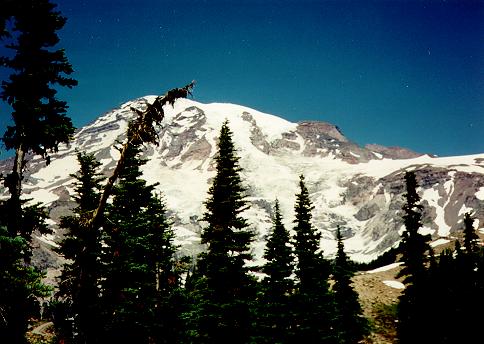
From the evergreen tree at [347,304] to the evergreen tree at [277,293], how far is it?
13375mm

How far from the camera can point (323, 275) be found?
113 feet

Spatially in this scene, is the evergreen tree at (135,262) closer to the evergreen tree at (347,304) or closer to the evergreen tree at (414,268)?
the evergreen tree at (414,268)

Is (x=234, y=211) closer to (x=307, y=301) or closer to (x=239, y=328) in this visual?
(x=239, y=328)

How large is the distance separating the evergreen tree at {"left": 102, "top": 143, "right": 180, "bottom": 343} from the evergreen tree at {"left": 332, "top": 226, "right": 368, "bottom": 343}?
24.0 m

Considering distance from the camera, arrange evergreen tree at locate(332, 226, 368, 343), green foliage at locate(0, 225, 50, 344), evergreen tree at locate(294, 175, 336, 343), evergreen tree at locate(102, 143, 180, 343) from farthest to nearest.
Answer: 1. evergreen tree at locate(332, 226, 368, 343)
2. evergreen tree at locate(294, 175, 336, 343)
3. evergreen tree at locate(102, 143, 180, 343)
4. green foliage at locate(0, 225, 50, 344)

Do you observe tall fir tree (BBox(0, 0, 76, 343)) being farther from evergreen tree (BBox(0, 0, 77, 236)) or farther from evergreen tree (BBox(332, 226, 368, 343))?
evergreen tree (BBox(332, 226, 368, 343))

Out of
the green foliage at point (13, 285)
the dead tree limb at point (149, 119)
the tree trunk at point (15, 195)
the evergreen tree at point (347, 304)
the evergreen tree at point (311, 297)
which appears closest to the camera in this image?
the dead tree limb at point (149, 119)

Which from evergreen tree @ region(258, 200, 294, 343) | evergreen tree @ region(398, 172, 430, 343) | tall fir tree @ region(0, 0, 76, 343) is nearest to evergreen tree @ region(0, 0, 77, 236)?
tall fir tree @ region(0, 0, 76, 343)

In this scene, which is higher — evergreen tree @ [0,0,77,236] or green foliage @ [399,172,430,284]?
evergreen tree @ [0,0,77,236]

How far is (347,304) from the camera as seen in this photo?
4678 centimetres

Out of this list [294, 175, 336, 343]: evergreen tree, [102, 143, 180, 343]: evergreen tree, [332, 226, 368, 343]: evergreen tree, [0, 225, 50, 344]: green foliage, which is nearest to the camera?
[0, 225, 50, 344]: green foliage

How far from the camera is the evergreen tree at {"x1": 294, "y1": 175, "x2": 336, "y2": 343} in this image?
105ft

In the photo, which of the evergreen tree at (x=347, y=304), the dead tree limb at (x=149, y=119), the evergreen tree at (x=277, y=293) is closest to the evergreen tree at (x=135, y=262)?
the evergreen tree at (x=277, y=293)

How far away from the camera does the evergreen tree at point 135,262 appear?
2262 centimetres
